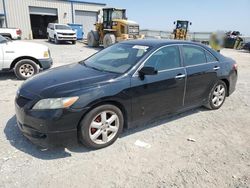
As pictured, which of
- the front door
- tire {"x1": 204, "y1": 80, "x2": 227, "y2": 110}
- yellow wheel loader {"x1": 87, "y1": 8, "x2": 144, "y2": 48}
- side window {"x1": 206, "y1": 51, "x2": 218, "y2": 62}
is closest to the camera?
the front door

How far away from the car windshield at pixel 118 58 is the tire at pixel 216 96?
192 centimetres

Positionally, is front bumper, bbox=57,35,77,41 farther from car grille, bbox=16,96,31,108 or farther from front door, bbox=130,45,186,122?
car grille, bbox=16,96,31,108

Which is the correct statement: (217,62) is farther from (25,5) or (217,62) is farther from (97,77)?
(25,5)

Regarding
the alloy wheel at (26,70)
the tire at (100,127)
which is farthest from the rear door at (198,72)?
the alloy wheel at (26,70)

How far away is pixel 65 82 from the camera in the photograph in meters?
3.17

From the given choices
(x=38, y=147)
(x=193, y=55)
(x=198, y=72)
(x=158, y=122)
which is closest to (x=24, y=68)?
(x=38, y=147)

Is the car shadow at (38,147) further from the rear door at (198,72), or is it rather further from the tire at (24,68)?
the tire at (24,68)

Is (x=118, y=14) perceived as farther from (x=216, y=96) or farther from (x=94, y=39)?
(x=216, y=96)

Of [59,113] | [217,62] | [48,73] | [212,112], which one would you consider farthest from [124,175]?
[217,62]

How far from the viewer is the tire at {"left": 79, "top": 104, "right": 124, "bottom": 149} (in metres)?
3.03

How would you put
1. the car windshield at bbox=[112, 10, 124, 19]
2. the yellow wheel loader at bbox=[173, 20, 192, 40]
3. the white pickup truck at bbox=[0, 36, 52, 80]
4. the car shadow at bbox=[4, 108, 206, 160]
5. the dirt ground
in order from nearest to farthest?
the dirt ground < the car shadow at bbox=[4, 108, 206, 160] < the white pickup truck at bbox=[0, 36, 52, 80] < the car windshield at bbox=[112, 10, 124, 19] < the yellow wheel loader at bbox=[173, 20, 192, 40]

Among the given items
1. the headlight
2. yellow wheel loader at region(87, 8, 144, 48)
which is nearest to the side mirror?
the headlight

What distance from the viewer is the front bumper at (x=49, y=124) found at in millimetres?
2830

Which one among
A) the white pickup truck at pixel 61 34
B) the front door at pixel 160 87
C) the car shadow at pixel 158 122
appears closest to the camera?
the front door at pixel 160 87
